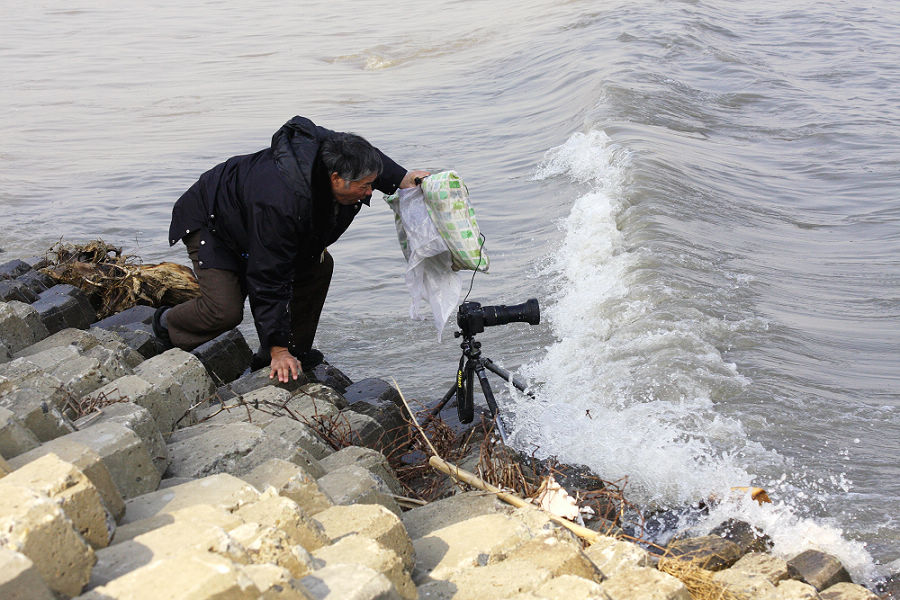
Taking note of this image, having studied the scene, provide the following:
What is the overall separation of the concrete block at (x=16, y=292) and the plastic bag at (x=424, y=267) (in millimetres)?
3076

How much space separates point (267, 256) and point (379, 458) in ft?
4.25

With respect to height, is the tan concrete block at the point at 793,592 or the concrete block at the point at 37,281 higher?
the concrete block at the point at 37,281

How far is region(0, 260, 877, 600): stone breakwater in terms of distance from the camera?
74.9 inches

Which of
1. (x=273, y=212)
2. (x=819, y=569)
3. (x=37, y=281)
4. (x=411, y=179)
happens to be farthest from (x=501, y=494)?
(x=37, y=281)

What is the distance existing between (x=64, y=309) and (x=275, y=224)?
89.6 inches

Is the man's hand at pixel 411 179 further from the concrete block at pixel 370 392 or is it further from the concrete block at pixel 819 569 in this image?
the concrete block at pixel 819 569

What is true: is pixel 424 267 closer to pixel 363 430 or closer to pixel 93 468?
pixel 363 430

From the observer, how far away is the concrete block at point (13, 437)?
263 centimetres

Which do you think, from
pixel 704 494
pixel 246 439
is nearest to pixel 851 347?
pixel 704 494

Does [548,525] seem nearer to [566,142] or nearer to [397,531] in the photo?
[397,531]

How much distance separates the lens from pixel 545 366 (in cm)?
607

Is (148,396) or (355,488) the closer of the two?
(355,488)

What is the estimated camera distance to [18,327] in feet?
15.7

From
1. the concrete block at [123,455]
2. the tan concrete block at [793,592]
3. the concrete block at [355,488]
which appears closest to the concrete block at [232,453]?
the concrete block at [355,488]
